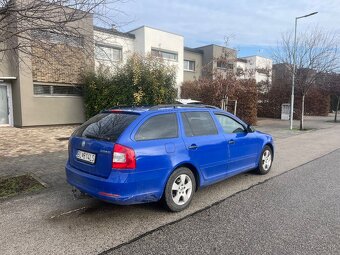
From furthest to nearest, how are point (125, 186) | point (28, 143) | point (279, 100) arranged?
point (279, 100) → point (28, 143) → point (125, 186)

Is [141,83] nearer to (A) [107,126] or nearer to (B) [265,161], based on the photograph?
(B) [265,161]

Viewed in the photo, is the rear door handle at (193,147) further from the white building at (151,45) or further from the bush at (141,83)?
the white building at (151,45)

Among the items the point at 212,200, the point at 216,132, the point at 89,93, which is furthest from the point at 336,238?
the point at 89,93

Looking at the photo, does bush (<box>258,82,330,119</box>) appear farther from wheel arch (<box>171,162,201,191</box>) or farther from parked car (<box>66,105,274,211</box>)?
wheel arch (<box>171,162,201,191</box>)

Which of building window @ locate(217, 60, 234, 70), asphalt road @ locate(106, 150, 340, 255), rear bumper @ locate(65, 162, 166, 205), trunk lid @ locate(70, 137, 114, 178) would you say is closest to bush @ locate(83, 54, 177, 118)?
building window @ locate(217, 60, 234, 70)

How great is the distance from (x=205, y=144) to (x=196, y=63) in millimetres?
23666

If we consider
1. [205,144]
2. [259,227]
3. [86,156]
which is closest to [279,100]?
[205,144]

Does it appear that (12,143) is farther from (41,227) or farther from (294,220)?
(294,220)

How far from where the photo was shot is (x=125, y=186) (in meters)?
3.77

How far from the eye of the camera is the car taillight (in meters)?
3.78

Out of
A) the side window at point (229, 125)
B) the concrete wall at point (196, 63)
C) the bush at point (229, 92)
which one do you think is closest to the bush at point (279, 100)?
the concrete wall at point (196, 63)

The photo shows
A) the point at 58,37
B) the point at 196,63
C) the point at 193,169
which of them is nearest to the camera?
the point at 193,169

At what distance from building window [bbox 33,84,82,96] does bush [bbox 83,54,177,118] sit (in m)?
2.77

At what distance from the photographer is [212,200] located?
191 inches
